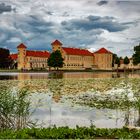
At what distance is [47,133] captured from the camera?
371 inches

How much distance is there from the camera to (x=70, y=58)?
14812cm

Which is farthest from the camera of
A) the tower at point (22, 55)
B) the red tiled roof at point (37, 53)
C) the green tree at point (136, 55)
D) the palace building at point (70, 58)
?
Answer: the red tiled roof at point (37, 53)

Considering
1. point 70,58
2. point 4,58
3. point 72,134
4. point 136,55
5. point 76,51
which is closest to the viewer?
point 72,134

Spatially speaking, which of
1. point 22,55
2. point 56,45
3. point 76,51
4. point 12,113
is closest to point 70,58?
point 56,45

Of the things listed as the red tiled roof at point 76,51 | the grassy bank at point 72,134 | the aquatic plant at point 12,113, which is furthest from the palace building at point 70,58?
the grassy bank at point 72,134

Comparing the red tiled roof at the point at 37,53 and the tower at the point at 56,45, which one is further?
the red tiled roof at the point at 37,53

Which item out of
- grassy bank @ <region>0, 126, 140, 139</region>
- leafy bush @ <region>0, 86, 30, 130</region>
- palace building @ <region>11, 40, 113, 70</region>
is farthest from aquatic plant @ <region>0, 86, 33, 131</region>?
palace building @ <region>11, 40, 113, 70</region>

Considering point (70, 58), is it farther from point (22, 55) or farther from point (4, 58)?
point (4, 58)

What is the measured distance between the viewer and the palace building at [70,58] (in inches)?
5506

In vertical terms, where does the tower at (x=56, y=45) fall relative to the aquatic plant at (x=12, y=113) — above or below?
above

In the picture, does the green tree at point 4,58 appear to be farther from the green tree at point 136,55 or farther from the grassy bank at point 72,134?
the grassy bank at point 72,134

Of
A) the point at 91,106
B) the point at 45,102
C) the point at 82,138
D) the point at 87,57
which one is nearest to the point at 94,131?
the point at 82,138

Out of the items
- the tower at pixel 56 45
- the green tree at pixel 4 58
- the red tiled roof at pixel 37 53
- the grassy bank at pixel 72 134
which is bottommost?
the grassy bank at pixel 72 134

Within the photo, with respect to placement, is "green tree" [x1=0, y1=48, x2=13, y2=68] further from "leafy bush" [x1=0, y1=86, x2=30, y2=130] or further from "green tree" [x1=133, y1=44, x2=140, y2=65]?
"leafy bush" [x1=0, y1=86, x2=30, y2=130]
